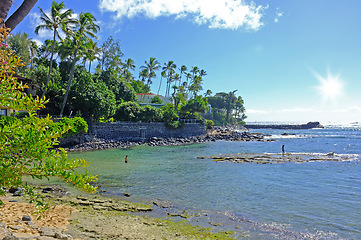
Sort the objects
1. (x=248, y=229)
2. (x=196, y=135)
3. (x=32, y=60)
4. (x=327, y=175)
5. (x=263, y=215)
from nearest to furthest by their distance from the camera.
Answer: (x=248, y=229)
(x=263, y=215)
(x=327, y=175)
(x=32, y=60)
(x=196, y=135)

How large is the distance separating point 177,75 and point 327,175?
72165 mm

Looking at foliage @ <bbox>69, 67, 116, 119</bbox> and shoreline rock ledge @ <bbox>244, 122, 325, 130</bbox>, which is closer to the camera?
foliage @ <bbox>69, 67, 116, 119</bbox>

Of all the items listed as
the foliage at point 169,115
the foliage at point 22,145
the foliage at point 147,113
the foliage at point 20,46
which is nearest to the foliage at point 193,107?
the foliage at point 169,115

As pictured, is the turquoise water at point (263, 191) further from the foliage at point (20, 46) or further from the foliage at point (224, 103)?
the foliage at point (224, 103)

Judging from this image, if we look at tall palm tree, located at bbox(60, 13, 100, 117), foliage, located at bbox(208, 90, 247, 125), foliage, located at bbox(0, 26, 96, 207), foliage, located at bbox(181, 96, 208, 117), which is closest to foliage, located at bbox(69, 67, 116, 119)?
tall palm tree, located at bbox(60, 13, 100, 117)

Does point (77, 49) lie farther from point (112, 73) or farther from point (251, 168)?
point (251, 168)

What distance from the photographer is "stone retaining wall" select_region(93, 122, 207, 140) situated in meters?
44.0

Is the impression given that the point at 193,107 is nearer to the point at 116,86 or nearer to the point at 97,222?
the point at 116,86

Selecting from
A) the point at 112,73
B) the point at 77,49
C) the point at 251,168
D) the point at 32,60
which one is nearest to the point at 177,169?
the point at 251,168

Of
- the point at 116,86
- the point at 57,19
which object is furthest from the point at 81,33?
the point at 116,86

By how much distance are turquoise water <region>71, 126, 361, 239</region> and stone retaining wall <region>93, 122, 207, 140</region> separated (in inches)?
687

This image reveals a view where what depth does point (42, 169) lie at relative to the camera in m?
4.02

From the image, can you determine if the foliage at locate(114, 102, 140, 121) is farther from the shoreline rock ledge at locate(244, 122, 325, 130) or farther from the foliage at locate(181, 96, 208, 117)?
the shoreline rock ledge at locate(244, 122, 325, 130)

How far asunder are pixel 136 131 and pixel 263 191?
3653 cm
